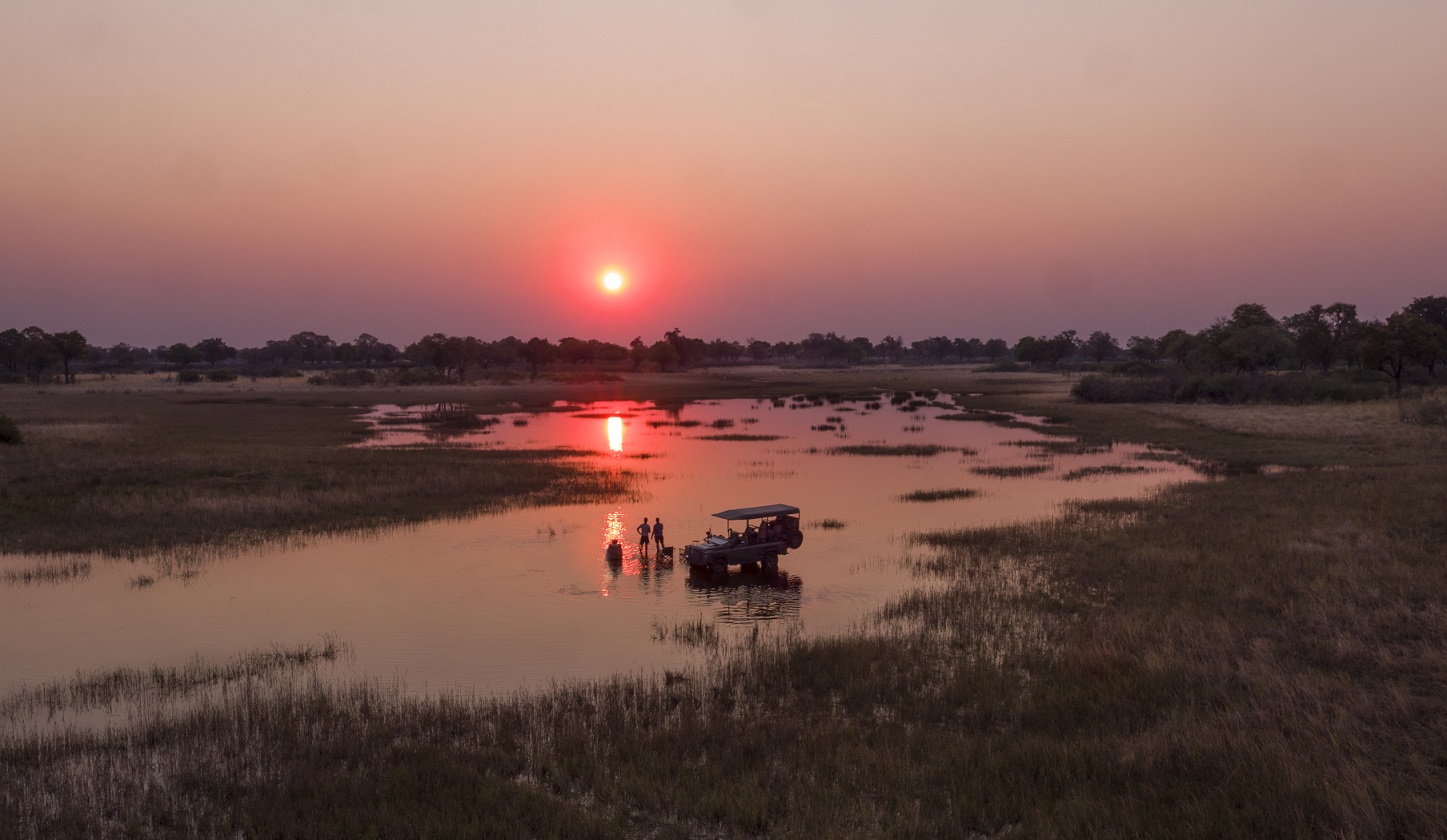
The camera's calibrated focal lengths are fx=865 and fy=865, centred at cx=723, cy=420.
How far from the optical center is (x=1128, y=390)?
111 metres

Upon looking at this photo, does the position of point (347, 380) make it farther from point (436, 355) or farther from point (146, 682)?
point (146, 682)

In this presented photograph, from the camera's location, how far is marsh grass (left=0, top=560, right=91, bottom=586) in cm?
2586

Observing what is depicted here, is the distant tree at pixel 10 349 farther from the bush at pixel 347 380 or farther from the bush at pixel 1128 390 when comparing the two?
the bush at pixel 1128 390

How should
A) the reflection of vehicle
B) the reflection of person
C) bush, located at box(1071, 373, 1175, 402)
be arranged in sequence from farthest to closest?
bush, located at box(1071, 373, 1175, 402) → the reflection of person → the reflection of vehicle

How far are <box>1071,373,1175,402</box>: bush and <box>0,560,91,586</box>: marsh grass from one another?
108356 millimetres

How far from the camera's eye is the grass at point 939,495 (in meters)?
41.2

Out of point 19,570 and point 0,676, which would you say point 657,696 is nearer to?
point 0,676

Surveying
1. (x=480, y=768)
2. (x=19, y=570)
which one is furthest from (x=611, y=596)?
(x=19, y=570)

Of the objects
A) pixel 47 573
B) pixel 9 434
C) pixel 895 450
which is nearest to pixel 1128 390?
pixel 895 450

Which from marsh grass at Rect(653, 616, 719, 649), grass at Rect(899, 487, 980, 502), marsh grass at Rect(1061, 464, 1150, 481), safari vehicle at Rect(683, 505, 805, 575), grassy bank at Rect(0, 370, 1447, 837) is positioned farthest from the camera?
marsh grass at Rect(1061, 464, 1150, 481)

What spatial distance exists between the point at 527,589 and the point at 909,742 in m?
14.5

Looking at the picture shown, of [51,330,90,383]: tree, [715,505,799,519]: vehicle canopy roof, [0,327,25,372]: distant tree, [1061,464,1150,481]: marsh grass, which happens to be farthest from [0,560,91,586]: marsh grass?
[0,327,25,372]: distant tree

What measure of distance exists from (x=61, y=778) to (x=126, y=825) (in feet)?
7.49

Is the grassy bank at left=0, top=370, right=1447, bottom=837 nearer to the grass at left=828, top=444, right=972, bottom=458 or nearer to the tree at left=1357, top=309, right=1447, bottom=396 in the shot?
the grass at left=828, top=444, right=972, bottom=458
